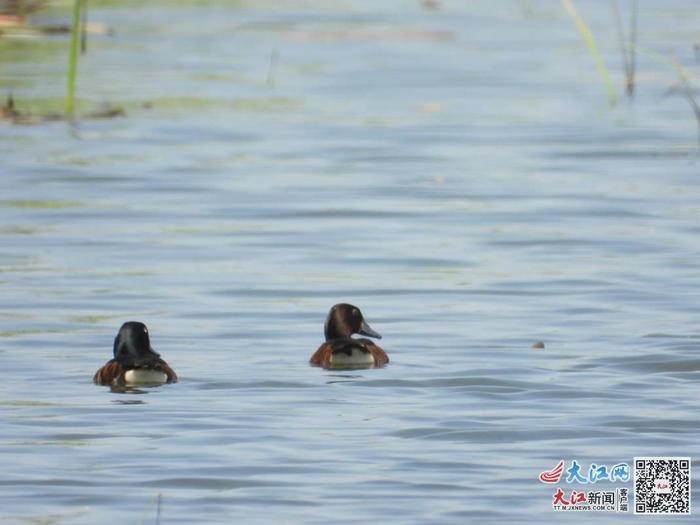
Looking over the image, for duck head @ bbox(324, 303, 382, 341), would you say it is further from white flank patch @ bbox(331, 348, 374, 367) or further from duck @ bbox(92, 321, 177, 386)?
duck @ bbox(92, 321, 177, 386)

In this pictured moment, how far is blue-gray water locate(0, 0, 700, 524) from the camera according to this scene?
7.90 meters

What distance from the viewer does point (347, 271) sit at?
509 inches

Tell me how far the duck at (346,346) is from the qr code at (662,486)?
7.78 feet

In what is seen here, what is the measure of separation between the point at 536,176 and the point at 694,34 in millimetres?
8321

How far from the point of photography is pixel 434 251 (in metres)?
13.5

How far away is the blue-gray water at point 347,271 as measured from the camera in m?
7.90

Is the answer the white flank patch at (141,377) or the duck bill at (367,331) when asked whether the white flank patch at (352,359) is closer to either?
the duck bill at (367,331)

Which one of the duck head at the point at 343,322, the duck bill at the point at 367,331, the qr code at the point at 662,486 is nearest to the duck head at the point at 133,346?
the duck head at the point at 343,322

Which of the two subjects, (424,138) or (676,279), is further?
(424,138)

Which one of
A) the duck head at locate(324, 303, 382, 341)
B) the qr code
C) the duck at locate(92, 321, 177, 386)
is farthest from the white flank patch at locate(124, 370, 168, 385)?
the qr code

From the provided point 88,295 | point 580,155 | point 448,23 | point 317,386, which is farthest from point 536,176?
point 448,23

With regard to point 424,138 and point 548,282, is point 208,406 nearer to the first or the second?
point 548,282

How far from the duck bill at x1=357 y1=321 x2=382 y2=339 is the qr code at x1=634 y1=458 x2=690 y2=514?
287cm

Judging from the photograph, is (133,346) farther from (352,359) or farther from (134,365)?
(352,359)
